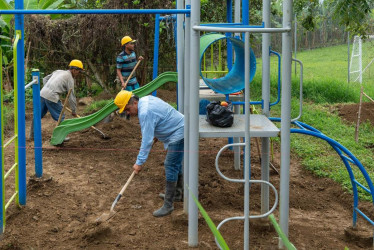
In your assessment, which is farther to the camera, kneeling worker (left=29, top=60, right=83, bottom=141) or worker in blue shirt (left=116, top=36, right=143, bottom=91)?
worker in blue shirt (left=116, top=36, right=143, bottom=91)

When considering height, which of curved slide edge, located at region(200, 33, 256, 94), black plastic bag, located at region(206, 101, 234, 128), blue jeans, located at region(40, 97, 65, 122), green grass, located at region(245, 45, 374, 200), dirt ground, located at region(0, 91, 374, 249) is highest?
curved slide edge, located at region(200, 33, 256, 94)

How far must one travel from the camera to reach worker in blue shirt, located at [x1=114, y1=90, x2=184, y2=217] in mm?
5598

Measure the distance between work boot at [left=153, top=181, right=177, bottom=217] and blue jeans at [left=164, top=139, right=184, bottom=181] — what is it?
0.27 ft

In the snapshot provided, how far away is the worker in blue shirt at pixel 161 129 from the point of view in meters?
5.60

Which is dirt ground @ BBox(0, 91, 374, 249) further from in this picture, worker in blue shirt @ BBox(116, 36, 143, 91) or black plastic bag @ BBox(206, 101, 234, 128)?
worker in blue shirt @ BBox(116, 36, 143, 91)

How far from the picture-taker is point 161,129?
5832mm

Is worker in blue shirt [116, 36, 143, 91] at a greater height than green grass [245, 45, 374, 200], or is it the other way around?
worker in blue shirt [116, 36, 143, 91]

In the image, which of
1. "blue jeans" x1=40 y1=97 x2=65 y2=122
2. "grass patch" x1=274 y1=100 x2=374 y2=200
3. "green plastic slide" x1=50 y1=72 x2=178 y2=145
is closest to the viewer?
"grass patch" x1=274 y1=100 x2=374 y2=200

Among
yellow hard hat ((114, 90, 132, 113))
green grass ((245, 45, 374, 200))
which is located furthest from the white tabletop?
green grass ((245, 45, 374, 200))

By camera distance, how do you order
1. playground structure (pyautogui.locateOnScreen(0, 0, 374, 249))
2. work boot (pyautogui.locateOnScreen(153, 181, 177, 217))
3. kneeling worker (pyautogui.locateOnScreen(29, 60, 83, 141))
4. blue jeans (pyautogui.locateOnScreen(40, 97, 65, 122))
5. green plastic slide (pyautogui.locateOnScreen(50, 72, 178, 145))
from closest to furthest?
1. playground structure (pyautogui.locateOnScreen(0, 0, 374, 249))
2. work boot (pyautogui.locateOnScreen(153, 181, 177, 217))
3. green plastic slide (pyautogui.locateOnScreen(50, 72, 178, 145))
4. kneeling worker (pyautogui.locateOnScreen(29, 60, 83, 141))
5. blue jeans (pyautogui.locateOnScreen(40, 97, 65, 122))

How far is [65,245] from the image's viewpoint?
529 cm

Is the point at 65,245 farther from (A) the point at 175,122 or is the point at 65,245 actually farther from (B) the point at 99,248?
(A) the point at 175,122

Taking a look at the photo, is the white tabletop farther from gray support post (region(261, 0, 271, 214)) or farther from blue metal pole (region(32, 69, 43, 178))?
blue metal pole (region(32, 69, 43, 178))

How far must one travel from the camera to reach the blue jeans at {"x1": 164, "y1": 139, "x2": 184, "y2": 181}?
5852 mm
